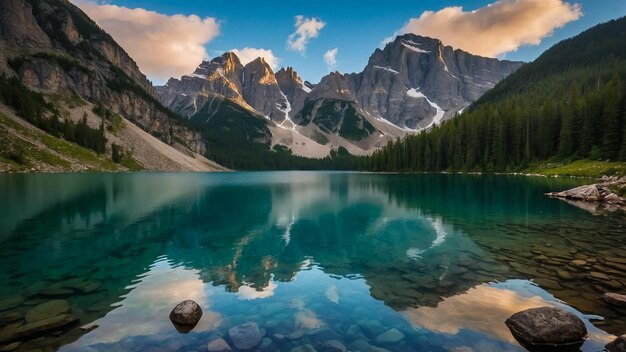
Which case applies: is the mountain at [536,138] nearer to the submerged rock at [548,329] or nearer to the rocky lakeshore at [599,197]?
the rocky lakeshore at [599,197]

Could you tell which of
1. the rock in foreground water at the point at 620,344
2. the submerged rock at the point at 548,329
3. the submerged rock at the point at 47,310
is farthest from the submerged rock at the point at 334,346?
the submerged rock at the point at 47,310

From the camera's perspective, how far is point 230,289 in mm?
16438

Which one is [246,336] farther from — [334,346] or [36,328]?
[36,328]

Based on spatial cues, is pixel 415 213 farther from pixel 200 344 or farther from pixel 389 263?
pixel 200 344

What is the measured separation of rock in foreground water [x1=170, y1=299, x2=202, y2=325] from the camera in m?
12.4

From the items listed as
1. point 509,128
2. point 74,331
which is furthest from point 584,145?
point 74,331

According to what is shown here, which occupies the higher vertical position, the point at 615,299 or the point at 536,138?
the point at 536,138

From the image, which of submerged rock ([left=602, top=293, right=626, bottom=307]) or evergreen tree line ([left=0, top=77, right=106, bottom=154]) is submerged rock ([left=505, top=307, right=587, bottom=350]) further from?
evergreen tree line ([left=0, top=77, right=106, bottom=154])

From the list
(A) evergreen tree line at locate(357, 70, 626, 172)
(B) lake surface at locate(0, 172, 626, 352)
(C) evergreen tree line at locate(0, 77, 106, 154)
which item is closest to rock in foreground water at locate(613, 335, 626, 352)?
(B) lake surface at locate(0, 172, 626, 352)

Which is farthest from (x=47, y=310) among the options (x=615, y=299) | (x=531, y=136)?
(x=531, y=136)

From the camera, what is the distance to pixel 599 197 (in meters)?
46.7

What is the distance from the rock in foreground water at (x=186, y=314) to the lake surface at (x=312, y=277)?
44cm

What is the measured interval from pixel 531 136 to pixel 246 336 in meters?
138

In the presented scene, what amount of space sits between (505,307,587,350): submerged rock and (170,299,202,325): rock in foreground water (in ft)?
37.4
